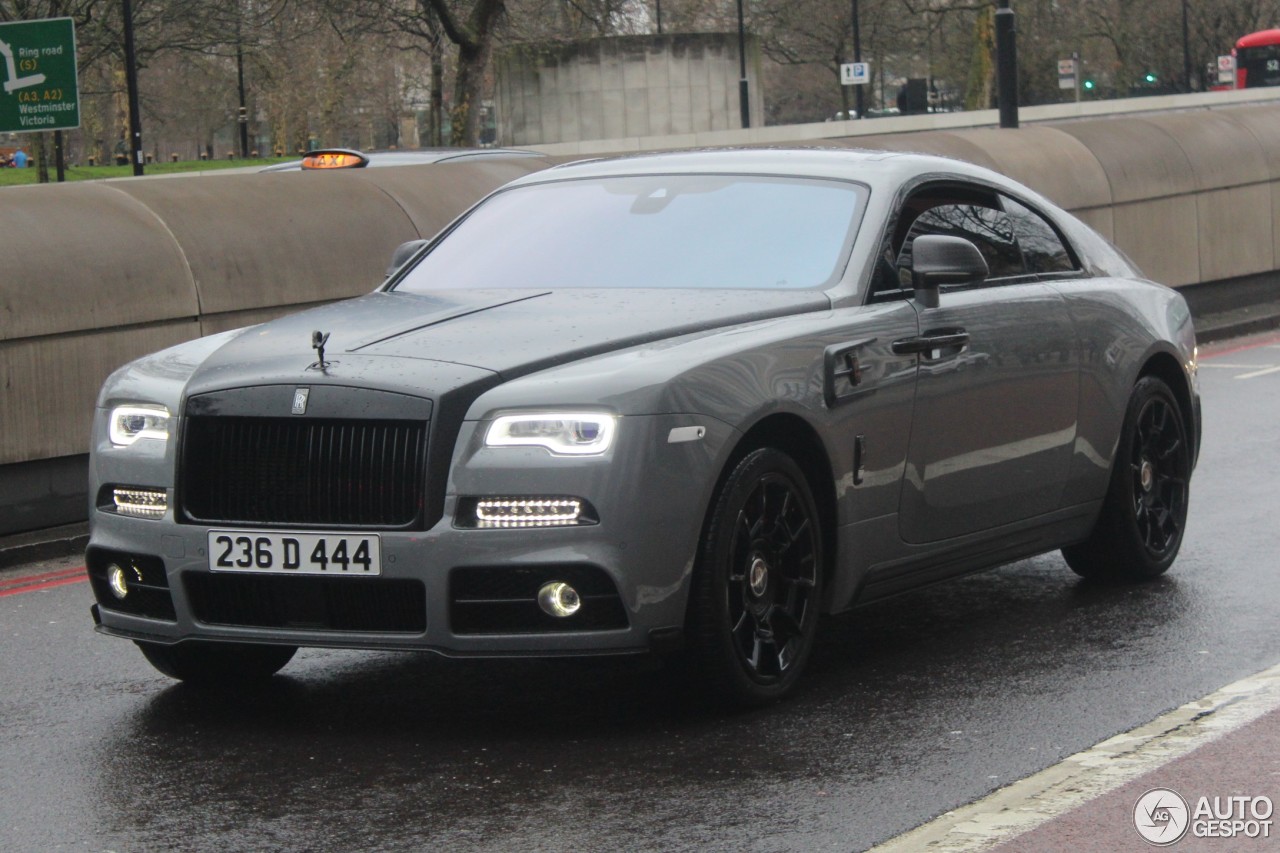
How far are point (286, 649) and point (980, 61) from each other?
221 feet

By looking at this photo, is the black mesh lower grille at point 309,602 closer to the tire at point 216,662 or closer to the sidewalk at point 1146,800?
the tire at point 216,662

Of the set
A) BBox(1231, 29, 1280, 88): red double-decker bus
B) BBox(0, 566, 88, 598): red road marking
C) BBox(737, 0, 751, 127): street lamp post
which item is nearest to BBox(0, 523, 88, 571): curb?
BBox(0, 566, 88, 598): red road marking

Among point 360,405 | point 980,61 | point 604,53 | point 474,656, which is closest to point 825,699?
point 474,656

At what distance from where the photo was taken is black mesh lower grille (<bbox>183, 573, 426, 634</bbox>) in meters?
5.29

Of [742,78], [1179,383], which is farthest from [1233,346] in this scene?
[742,78]

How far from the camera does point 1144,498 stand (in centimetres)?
768

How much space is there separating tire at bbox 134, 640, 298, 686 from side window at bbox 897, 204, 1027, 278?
97.5 inches

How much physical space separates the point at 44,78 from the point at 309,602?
17.0 m

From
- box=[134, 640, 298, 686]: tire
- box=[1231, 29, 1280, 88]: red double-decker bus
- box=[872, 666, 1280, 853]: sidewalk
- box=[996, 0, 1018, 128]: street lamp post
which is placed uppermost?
box=[1231, 29, 1280, 88]: red double-decker bus

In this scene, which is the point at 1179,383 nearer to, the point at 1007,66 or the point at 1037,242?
the point at 1037,242

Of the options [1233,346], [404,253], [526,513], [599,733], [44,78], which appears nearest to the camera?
[526,513]

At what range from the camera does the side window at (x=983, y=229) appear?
22.4 feet

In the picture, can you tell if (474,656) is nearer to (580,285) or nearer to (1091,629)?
(580,285)

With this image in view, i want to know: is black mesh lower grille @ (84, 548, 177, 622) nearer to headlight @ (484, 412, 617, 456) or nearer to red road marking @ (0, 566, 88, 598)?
headlight @ (484, 412, 617, 456)
